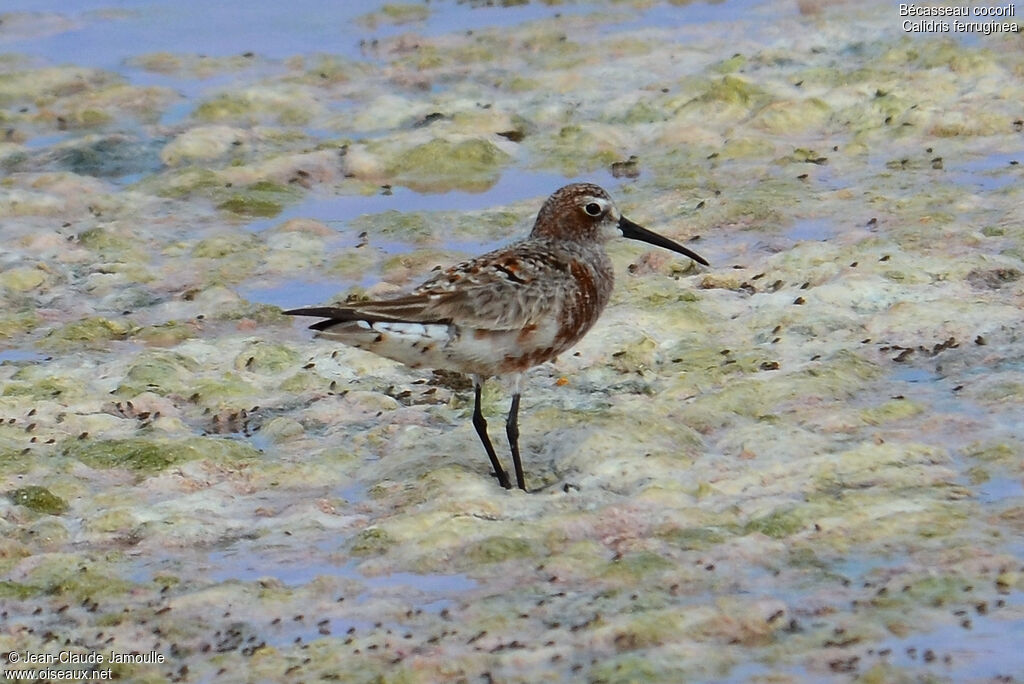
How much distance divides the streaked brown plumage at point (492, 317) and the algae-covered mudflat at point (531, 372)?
49 centimetres

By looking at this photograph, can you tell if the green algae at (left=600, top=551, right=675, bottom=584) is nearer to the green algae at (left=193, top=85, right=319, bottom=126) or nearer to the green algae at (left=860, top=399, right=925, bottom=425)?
the green algae at (left=860, top=399, right=925, bottom=425)

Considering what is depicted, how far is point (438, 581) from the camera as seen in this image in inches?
251

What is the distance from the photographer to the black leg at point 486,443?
736 centimetres

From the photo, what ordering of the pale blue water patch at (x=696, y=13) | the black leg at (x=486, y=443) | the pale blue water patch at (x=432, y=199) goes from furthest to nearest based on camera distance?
the pale blue water patch at (x=696, y=13)
the pale blue water patch at (x=432, y=199)
the black leg at (x=486, y=443)

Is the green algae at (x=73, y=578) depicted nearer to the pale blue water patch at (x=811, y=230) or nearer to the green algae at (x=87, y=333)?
the green algae at (x=87, y=333)

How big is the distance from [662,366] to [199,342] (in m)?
2.64

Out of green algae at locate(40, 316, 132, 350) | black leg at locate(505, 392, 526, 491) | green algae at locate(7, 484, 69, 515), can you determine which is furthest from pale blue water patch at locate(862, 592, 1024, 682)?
green algae at locate(40, 316, 132, 350)

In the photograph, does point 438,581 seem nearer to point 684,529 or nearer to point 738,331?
point 684,529

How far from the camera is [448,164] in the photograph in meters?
12.1

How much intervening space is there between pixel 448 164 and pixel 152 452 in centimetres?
496

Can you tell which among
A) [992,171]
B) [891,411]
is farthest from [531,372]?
[992,171]

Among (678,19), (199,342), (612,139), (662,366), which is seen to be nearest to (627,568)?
(662,366)

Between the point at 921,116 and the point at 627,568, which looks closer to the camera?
the point at 627,568

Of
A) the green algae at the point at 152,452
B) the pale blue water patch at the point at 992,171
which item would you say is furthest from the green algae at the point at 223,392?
the pale blue water patch at the point at 992,171
